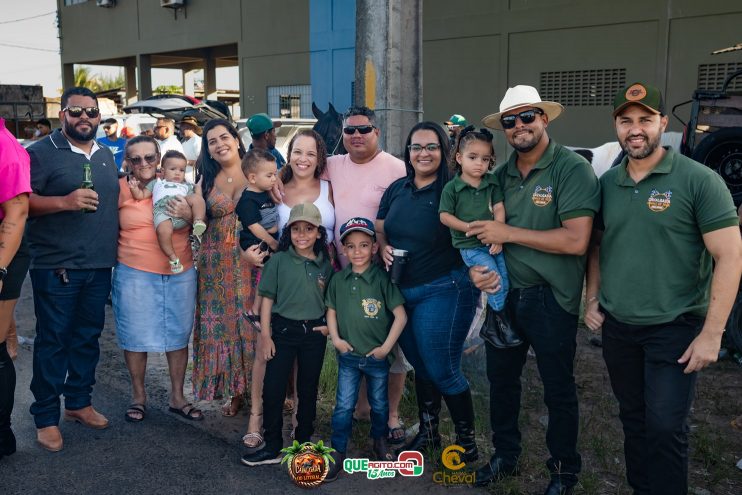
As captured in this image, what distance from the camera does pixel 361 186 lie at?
4352 millimetres

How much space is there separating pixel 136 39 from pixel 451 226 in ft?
76.1

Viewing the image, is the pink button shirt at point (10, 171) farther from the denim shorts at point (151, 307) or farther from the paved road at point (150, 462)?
the paved road at point (150, 462)

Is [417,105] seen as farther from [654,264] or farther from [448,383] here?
[654,264]

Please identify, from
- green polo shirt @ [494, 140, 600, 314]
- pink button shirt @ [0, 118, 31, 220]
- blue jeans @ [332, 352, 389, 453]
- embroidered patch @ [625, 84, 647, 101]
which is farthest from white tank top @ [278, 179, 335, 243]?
embroidered patch @ [625, 84, 647, 101]

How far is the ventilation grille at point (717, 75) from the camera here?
1193cm

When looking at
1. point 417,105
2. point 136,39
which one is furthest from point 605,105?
point 136,39

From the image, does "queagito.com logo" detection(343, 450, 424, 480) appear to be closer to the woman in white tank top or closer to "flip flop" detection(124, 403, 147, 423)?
the woman in white tank top

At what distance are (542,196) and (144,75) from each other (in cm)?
2314

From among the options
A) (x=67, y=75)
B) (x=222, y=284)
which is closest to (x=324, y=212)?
(x=222, y=284)

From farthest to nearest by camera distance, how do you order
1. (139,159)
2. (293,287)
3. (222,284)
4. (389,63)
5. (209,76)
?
(209,76) < (389,63) < (222,284) < (139,159) < (293,287)

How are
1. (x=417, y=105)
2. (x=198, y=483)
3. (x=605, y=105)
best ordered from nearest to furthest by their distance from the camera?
(x=198, y=483) < (x=417, y=105) < (x=605, y=105)

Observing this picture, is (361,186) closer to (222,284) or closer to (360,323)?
(360,323)

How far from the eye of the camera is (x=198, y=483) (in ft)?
13.1

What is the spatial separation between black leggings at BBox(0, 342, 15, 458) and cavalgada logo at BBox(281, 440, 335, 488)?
1.78m
